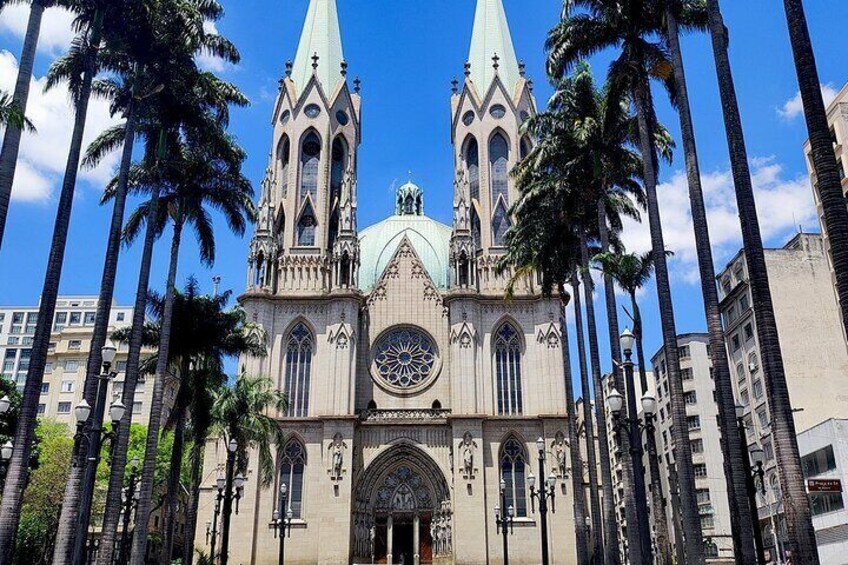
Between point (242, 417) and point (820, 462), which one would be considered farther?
point (820, 462)

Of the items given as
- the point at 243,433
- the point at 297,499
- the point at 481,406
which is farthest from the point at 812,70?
the point at 297,499

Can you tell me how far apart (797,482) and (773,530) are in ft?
131

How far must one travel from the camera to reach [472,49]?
2324 inches

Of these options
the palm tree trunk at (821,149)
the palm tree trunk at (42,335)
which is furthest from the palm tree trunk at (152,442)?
the palm tree trunk at (821,149)

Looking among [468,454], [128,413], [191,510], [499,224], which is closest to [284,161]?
[499,224]

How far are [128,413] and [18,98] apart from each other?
11156 millimetres

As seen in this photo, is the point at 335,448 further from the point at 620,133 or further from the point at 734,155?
the point at 734,155

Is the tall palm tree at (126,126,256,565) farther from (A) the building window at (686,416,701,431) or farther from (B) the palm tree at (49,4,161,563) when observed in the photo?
(A) the building window at (686,416,701,431)

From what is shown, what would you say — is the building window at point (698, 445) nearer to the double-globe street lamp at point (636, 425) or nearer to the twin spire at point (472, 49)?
the twin spire at point (472, 49)

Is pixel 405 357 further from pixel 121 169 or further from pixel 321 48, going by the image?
pixel 121 169

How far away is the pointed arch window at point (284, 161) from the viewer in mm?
52281

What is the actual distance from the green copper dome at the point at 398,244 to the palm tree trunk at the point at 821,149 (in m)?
39.5

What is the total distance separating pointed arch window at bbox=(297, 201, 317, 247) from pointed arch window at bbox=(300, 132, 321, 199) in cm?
113

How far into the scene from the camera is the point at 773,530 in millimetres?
48906
